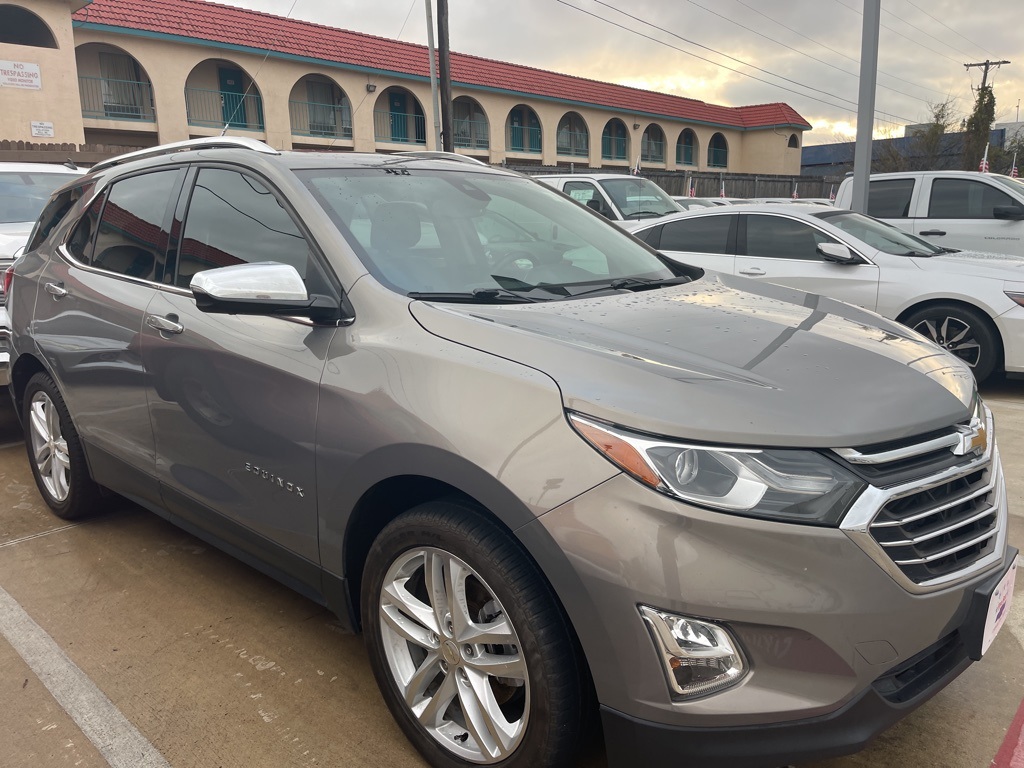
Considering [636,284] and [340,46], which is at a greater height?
[340,46]

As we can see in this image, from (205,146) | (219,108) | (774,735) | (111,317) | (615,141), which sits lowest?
(774,735)

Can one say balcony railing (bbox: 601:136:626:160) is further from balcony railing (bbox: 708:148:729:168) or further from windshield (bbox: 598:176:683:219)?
windshield (bbox: 598:176:683:219)

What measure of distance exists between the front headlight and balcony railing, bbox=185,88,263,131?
99.9 feet

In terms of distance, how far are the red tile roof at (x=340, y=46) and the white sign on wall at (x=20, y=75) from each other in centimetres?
450

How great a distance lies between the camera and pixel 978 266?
645cm

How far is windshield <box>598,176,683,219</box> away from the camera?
11.1m

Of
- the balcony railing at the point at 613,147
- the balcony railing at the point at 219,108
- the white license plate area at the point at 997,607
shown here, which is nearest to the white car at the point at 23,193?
the white license plate area at the point at 997,607

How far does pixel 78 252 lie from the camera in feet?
12.8

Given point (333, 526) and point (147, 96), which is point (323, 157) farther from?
point (147, 96)

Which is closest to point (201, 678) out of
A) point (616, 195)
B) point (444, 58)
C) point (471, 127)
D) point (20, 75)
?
point (616, 195)

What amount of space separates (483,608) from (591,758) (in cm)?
63

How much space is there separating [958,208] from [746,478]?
9.40 m

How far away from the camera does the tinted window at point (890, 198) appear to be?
32.7 ft

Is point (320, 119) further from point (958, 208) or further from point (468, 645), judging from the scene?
point (468, 645)
